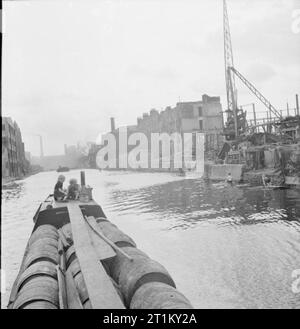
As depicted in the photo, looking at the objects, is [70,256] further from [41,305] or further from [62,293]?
[41,305]

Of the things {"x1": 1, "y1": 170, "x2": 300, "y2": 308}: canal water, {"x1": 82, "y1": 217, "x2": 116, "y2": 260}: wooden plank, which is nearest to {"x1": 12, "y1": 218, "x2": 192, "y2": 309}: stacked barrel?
{"x1": 82, "y1": 217, "x2": 116, "y2": 260}: wooden plank

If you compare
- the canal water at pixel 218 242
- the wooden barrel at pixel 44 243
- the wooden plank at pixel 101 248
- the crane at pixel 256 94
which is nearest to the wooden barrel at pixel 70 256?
the wooden plank at pixel 101 248

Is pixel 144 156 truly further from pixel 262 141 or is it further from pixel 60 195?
pixel 60 195

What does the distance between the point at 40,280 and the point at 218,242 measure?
1039 cm

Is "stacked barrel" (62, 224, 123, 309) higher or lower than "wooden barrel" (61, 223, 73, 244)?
lower

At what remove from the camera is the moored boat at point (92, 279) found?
5285 mm

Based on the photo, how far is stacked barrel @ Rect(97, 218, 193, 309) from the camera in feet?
17.0

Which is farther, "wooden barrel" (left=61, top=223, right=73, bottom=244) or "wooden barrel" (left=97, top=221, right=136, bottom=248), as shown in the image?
"wooden barrel" (left=61, top=223, right=73, bottom=244)

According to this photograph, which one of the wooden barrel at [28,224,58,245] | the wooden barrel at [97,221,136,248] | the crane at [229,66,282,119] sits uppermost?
the crane at [229,66,282,119]

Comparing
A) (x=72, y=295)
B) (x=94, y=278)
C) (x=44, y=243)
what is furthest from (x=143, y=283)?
(x=44, y=243)

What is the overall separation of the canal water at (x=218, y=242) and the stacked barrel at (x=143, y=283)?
10.6ft

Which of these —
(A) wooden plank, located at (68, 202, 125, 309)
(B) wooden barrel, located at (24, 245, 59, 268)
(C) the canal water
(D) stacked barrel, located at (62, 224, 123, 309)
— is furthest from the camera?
(C) the canal water

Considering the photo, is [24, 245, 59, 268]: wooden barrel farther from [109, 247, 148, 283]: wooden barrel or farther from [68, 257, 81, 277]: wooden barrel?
[109, 247, 148, 283]: wooden barrel
